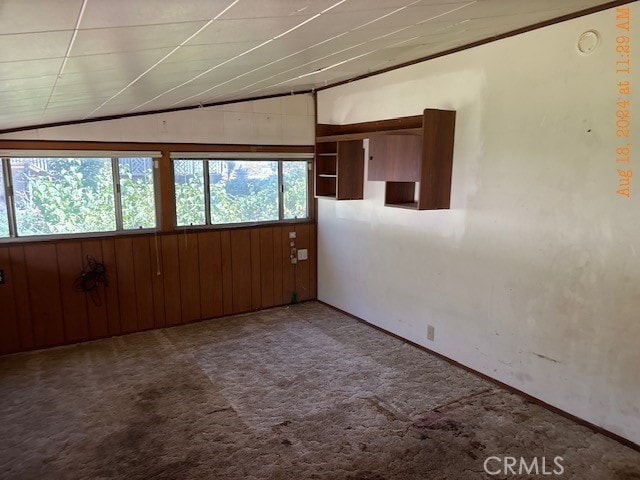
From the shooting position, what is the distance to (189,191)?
499 centimetres

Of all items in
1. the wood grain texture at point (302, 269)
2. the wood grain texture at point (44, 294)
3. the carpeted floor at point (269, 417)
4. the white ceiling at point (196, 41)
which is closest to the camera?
the white ceiling at point (196, 41)

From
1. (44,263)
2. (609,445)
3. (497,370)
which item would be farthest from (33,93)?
(609,445)

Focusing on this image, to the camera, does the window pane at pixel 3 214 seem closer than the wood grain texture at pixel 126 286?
Yes

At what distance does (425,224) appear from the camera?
412 cm

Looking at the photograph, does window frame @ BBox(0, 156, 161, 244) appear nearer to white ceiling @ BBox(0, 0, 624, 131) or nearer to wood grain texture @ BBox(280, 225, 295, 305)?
white ceiling @ BBox(0, 0, 624, 131)

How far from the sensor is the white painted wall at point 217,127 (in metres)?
4.39

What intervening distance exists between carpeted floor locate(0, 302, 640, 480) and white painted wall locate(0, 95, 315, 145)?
6.84ft

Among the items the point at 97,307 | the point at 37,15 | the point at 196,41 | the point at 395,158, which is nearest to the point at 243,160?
the point at 395,158

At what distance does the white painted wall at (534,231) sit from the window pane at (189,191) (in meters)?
2.15

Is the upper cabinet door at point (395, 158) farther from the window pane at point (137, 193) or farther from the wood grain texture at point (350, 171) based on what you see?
the window pane at point (137, 193)

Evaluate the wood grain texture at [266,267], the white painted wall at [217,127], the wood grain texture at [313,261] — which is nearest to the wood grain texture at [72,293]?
the white painted wall at [217,127]

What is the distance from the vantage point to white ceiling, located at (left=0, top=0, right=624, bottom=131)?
1311mm

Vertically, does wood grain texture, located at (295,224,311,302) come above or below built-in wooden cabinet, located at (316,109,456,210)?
below

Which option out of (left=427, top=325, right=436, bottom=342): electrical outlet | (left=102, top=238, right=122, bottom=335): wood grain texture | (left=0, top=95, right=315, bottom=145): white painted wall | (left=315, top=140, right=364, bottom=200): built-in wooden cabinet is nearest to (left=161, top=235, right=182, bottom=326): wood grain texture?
(left=102, top=238, right=122, bottom=335): wood grain texture
